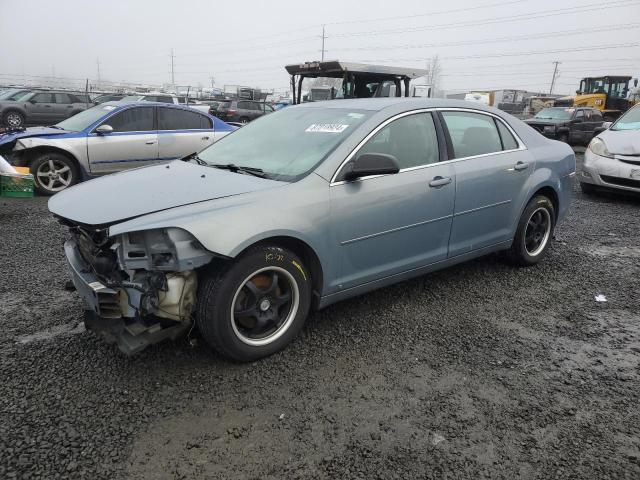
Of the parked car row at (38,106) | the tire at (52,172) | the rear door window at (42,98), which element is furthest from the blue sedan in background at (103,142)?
the rear door window at (42,98)

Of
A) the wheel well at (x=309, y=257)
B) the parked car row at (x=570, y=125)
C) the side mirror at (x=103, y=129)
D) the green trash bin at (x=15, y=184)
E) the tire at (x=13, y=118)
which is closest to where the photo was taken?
the wheel well at (x=309, y=257)

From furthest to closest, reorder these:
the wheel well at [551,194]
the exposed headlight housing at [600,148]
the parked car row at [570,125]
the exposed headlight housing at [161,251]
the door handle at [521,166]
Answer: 1. the parked car row at [570,125]
2. the exposed headlight housing at [600,148]
3. the wheel well at [551,194]
4. the door handle at [521,166]
5. the exposed headlight housing at [161,251]

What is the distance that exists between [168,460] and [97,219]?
51.6 inches

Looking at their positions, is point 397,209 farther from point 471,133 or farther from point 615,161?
point 615,161

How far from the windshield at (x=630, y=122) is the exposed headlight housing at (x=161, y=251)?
8378mm

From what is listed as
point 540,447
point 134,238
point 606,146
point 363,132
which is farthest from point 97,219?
point 606,146

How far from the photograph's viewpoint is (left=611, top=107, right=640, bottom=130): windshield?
8.36m

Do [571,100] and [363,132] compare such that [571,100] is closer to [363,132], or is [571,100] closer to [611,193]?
[611,193]

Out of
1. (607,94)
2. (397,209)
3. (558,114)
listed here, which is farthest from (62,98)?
(607,94)

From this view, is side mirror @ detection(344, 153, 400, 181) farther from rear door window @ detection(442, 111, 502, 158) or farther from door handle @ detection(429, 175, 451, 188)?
rear door window @ detection(442, 111, 502, 158)

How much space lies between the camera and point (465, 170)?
12.7 ft

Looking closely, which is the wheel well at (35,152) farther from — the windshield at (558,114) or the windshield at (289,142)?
the windshield at (558,114)

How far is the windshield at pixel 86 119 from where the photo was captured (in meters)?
7.86

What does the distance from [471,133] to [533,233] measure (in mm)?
1283
